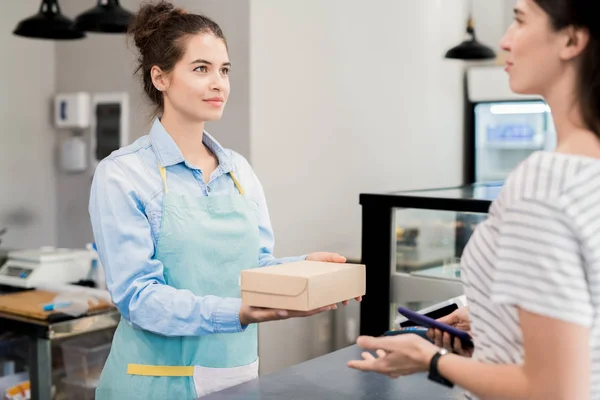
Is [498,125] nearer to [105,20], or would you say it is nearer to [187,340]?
[105,20]

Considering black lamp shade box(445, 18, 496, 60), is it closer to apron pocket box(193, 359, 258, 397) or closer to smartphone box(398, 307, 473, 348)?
apron pocket box(193, 359, 258, 397)

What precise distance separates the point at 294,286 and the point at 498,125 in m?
4.45

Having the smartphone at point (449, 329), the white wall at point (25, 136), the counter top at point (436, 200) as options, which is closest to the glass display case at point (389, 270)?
the counter top at point (436, 200)

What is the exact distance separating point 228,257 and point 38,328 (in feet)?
4.53

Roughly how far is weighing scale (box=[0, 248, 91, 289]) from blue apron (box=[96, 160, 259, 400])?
1779 millimetres

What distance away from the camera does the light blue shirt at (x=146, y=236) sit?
1.59 meters

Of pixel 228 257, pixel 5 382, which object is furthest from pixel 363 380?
pixel 5 382

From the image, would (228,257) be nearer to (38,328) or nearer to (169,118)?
(169,118)

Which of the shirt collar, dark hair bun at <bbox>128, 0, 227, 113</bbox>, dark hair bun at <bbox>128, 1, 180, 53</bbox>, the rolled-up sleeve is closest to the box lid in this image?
the rolled-up sleeve

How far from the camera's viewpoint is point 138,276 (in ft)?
5.38

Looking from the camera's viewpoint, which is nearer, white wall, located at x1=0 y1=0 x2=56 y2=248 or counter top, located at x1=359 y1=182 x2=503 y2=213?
counter top, located at x1=359 y1=182 x2=503 y2=213

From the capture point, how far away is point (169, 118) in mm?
1859

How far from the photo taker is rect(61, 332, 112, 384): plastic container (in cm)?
316

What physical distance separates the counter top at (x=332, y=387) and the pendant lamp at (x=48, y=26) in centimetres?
216
